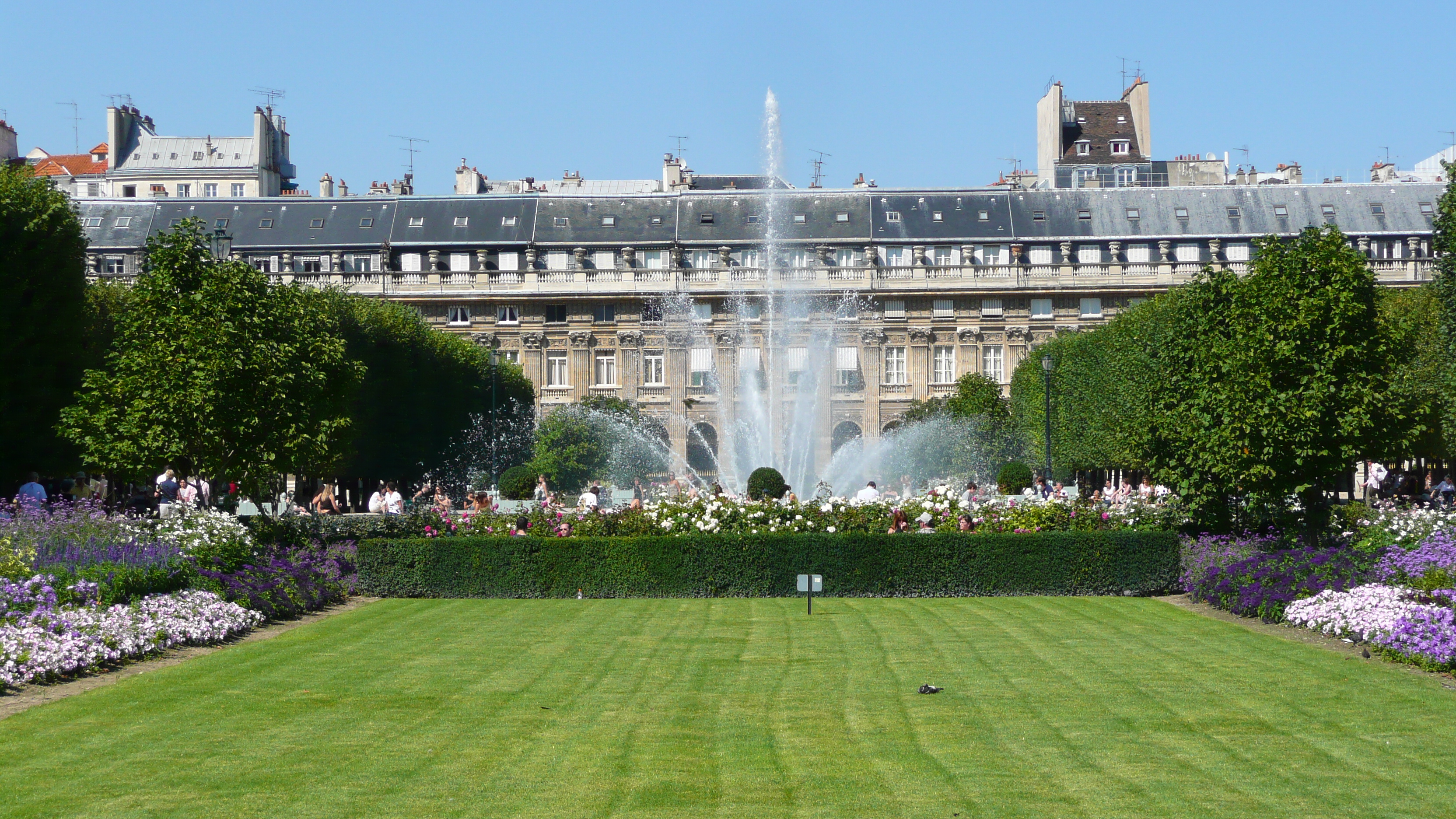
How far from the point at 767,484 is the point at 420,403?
21.5m

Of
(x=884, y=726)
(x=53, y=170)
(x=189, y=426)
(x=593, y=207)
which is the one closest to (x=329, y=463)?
(x=189, y=426)

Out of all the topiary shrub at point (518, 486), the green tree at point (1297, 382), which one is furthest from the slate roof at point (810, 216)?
the green tree at point (1297, 382)

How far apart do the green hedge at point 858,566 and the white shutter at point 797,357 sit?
39.1 meters

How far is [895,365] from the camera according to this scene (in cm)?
6700

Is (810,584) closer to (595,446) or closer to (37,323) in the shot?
(37,323)

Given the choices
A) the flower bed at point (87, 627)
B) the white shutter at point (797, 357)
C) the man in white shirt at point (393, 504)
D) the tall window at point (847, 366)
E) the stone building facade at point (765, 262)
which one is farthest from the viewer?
the tall window at point (847, 366)

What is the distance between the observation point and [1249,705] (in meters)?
11.3

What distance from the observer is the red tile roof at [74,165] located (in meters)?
83.1

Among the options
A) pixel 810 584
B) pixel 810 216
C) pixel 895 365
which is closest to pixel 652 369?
pixel 810 216

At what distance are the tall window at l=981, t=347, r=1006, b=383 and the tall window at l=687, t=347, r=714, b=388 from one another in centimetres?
1193

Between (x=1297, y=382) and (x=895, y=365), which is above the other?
(x=895, y=365)

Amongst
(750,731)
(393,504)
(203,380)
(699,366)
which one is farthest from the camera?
(699,366)

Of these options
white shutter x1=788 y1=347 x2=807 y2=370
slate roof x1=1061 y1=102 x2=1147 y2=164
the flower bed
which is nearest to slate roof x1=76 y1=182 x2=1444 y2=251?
white shutter x1=788 y1=347 x2=807 y2=370

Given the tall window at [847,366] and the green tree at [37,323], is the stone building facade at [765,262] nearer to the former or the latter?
the tall window at [847,366]
